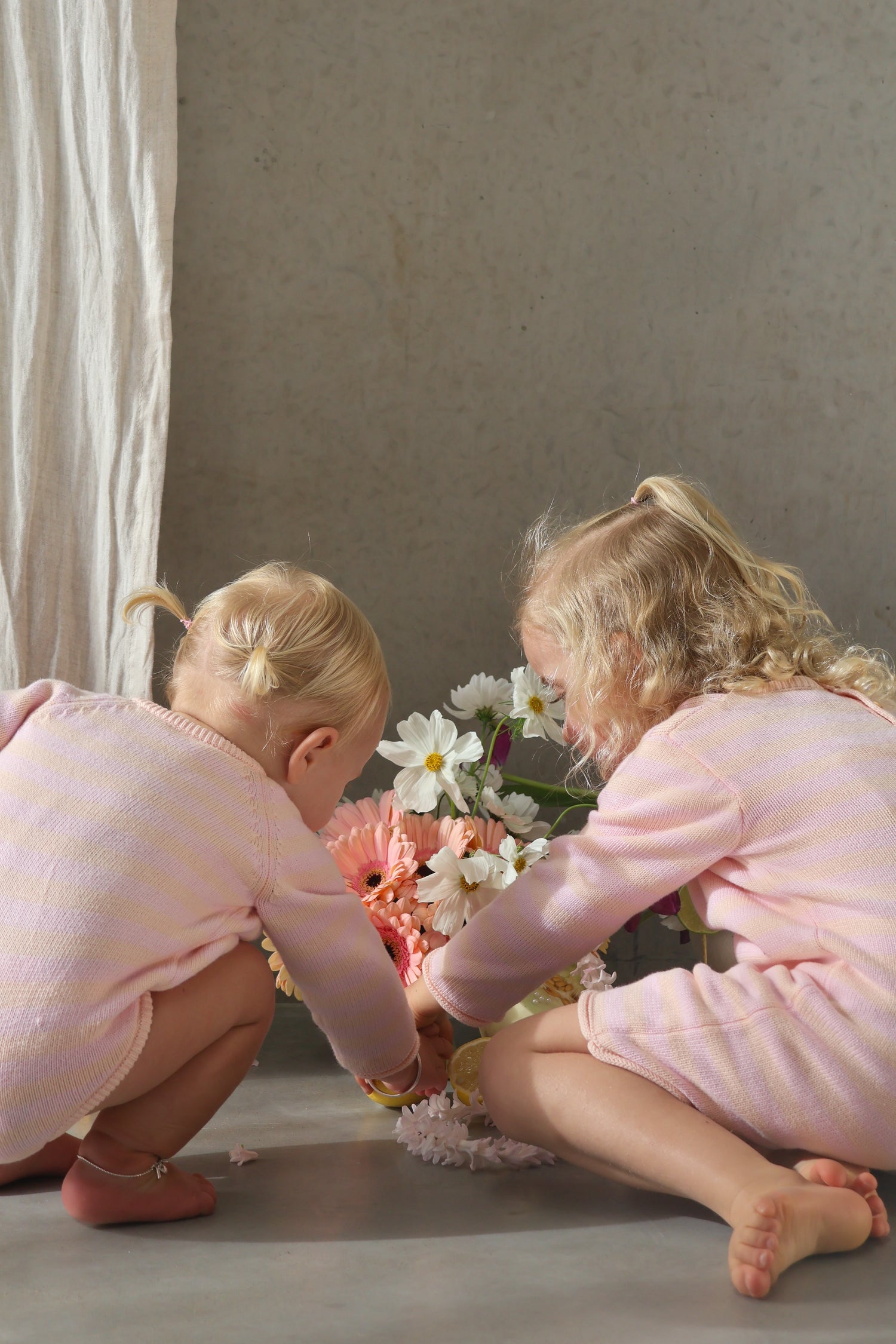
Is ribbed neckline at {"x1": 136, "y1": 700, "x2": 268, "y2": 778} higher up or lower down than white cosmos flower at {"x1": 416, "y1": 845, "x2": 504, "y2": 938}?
higher up

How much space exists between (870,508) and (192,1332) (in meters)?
1.60

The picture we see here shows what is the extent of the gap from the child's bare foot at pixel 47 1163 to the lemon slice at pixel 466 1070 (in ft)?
1.28

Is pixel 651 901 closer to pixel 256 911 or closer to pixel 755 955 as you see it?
pixel 755 955

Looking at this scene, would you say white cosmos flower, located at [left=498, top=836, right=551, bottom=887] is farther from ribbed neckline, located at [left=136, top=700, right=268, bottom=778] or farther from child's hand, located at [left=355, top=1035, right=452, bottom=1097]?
ribbed neckline, located at [left=136, top=700, right=268, bottom=778]

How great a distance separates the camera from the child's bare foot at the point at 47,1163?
1.02 meters

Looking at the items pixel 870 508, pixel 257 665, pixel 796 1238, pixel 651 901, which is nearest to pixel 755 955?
pixel 651 901

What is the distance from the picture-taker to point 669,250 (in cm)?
183

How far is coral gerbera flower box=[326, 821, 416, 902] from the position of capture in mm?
1295

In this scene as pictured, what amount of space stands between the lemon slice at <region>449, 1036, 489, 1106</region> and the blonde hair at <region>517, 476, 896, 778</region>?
0.33 metres

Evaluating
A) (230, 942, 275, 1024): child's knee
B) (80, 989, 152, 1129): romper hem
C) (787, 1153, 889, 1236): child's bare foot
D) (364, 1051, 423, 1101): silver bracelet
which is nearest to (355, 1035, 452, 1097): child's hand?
(364, 1051, 423, 1101): silver bracelet

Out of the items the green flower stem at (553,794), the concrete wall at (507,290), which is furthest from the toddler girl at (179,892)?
the concrete wall at (507,290)

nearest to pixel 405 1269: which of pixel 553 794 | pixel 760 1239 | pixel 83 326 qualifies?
pixel 760 1239

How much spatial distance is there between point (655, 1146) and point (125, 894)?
0.47 meters

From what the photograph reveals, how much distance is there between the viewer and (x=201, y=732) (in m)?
1.03
